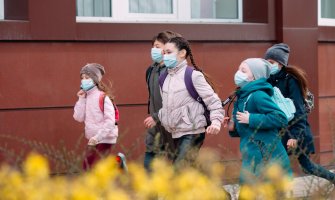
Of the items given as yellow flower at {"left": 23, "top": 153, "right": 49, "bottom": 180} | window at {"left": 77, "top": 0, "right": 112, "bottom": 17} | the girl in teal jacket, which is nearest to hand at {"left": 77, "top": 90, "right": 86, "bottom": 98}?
window at {"left": 77, "top": 0, "right": 112, "bottom": 17}

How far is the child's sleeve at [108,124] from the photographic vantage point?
8.48 m

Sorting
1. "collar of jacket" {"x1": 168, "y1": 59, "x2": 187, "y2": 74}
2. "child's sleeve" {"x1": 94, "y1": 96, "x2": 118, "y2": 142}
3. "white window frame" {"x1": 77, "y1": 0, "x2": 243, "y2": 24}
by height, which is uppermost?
"white window frame" {"x1": 77, "y1": 0, "x2": 243, "y2": 24}

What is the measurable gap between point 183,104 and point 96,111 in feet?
3.89

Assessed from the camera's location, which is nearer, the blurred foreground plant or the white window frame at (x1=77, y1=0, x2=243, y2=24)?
the blurred foreground plant

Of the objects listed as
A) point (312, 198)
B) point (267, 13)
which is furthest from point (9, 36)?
point (312, 198)

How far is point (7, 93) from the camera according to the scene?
931 cm

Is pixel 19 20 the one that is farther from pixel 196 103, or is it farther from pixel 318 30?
pixel 318 30

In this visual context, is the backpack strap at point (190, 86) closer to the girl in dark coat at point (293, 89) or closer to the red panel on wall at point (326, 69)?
the girl in dark coat at point (293, 89)

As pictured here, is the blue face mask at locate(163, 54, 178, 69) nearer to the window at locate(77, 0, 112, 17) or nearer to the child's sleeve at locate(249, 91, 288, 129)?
the child's sleeve at locate(249, 91, 288, 129)

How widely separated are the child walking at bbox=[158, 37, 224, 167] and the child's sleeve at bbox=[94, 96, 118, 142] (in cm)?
79

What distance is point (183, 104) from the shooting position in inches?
305

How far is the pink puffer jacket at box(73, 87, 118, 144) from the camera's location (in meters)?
8.52

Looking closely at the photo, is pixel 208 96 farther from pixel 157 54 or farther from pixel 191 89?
pixel 157 54

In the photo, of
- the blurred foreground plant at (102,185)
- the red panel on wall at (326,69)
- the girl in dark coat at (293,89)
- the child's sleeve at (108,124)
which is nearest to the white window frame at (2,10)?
the child's sleeve at (108,124)
